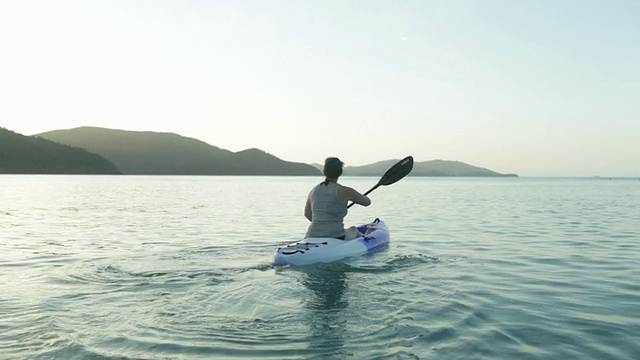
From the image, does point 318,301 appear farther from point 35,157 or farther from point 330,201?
point 35,157

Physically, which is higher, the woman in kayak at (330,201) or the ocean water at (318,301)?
the woman in kayak at (330,201)

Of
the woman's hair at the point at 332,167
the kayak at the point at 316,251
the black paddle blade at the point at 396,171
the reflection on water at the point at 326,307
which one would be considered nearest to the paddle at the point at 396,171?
the black paddle blade at the point at 396,171

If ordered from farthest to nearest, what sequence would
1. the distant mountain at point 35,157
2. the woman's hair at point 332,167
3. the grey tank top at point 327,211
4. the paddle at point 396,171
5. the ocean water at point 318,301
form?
the distant mountain at point 35,157 < the paddle at point 396,171 < the grey tank top at point 327,211 < the woman's hair at point 332,167 < the ocean water at point 318,301

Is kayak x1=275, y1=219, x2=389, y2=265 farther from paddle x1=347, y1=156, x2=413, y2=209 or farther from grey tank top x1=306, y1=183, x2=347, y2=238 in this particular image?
paddle x1=347, y1=156, x2=413, y2=209

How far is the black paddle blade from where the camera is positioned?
15.2 metres

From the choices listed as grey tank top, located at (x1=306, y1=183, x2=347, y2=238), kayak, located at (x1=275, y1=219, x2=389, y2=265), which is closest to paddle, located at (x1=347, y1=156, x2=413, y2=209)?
kayak, located at (x1=275, y1=219, x2=389, y2=265)

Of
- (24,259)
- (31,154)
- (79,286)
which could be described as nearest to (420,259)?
(79,286)

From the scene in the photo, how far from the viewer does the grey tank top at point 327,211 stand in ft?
34.6

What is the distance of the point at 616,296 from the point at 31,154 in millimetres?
205699

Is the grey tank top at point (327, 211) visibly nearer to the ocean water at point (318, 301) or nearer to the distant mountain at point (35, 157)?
the ocean water at point (318, 301)

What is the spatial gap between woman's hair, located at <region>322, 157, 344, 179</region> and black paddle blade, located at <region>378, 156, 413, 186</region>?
4773 millimetres

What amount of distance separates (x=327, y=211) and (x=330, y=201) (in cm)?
34

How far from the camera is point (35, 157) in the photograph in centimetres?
18188

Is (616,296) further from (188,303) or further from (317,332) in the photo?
(188,303)
